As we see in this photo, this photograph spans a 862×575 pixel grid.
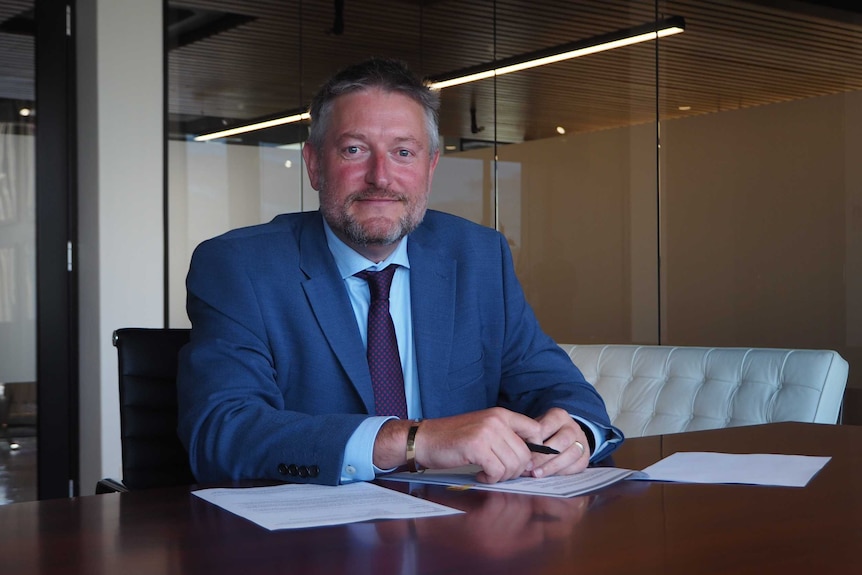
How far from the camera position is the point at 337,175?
202 centimetres

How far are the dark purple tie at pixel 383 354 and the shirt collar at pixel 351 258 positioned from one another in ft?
0.07

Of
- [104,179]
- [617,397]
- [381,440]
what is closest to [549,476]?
[381,440]

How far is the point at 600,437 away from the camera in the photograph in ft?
5.63

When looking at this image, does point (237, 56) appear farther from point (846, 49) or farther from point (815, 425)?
point (815, 425)

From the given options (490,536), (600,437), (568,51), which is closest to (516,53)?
(568,51)

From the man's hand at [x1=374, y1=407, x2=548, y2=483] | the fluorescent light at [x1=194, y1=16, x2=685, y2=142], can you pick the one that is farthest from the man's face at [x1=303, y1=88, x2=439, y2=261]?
the fluorescent light at [x1=194, y1=16, x2=685, y2=142]

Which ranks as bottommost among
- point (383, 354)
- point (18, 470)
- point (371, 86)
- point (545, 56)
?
point (18, 470)

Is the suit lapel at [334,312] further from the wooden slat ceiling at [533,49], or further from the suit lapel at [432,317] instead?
the wooden slat ceiling at [533,49]

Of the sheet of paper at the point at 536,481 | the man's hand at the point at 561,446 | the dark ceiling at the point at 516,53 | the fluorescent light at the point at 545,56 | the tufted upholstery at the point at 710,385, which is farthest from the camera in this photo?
the fluorescent light at the point at 545,56

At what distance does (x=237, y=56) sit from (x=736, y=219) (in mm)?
2704

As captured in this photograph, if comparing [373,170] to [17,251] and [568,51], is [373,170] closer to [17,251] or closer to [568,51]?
[17,251]

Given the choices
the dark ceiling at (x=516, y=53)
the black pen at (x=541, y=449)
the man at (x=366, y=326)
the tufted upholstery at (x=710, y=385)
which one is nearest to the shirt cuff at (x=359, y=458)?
the man at (x=366, y=326)

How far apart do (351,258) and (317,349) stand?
258 mm

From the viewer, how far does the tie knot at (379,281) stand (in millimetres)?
1976
